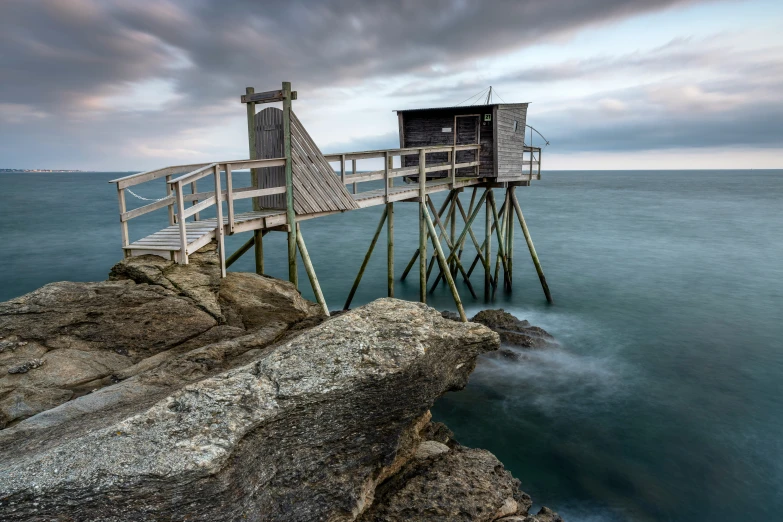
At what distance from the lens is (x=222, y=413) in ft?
12.2

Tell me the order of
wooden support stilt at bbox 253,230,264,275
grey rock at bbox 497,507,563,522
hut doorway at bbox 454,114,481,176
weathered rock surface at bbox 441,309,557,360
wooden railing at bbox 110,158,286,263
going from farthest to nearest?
hut doorway at bbox 454,114,481,176 < weathered rock surface at bbox 441,309,557,360 < wooden support stilt at bbox 253,230,264,275 < wooden railing at bbox 110,158,286,263 < grey rock at bbox 497,507,563,522

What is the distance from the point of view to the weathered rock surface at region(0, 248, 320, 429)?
17.4 ft

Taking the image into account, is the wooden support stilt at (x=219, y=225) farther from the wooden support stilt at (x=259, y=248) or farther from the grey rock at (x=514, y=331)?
the grey rock at (x=514, y=331)

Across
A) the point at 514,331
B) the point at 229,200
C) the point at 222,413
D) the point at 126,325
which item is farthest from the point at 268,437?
the point at 514,331

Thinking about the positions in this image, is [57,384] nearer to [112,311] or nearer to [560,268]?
[112,311]

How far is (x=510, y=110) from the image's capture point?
48.9 ft

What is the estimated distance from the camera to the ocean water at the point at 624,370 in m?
7.76

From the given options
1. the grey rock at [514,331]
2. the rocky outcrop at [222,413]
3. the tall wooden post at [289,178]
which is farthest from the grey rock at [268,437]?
the grey rock at [514,331]

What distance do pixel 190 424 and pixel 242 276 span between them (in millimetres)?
4103

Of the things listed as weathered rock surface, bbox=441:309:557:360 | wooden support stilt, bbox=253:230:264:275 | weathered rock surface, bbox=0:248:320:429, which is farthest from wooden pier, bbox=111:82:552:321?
weathered rock surface, bbox=441:309:557:360

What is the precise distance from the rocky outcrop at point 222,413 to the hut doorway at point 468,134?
981 cm

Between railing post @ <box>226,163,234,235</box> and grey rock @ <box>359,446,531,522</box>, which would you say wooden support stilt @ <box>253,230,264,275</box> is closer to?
railing post @ <box>226,163,234,235</box>

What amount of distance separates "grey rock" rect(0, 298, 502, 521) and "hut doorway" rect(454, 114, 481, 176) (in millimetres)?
10476

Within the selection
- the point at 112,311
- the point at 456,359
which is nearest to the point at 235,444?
the point at 456,359
